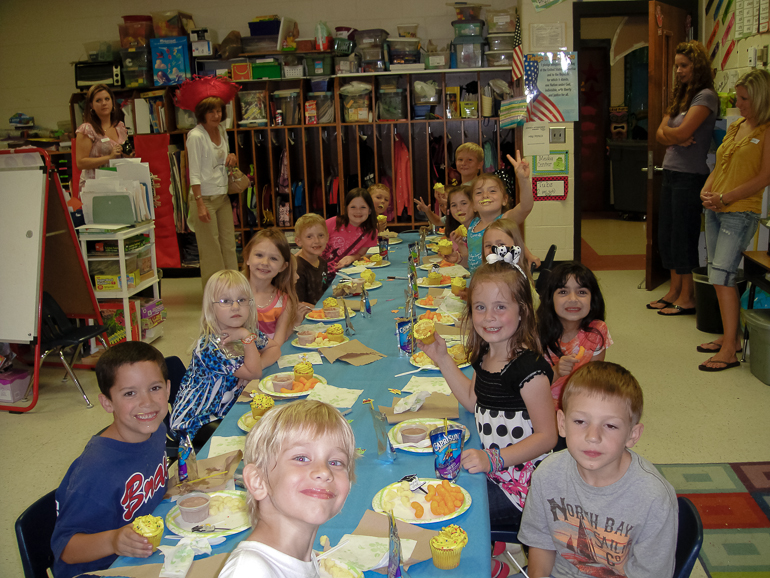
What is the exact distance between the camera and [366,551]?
1.47 m

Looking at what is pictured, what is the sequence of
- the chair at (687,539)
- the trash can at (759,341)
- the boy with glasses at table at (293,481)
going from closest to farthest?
the boy with glasses at table at (293,481)
the chair at (687,539)
the trash can at (759,341)

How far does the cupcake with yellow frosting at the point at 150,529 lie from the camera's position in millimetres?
1489

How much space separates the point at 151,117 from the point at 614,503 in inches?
281

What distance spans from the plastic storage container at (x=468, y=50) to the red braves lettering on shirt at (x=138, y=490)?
610 cm

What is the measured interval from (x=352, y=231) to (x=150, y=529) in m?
3.66

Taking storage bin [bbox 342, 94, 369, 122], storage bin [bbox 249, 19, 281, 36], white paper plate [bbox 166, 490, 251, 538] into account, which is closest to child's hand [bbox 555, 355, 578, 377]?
white paper plate [bbox 166, 490, 251, 538]

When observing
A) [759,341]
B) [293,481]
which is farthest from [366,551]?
[759,341]

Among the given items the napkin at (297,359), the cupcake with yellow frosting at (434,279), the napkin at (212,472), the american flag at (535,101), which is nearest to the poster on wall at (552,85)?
the american flag at (535,101)

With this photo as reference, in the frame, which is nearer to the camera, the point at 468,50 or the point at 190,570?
the point at 190,570

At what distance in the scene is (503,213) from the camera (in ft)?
13.4

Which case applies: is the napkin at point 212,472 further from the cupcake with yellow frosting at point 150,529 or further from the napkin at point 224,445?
the cupcake with yellow frosting at point 150,529

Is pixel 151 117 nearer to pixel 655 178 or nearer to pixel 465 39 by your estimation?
pixel 465 39

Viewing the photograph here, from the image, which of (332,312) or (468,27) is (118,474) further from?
(468,27)

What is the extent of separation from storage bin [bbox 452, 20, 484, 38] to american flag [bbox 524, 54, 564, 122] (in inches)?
24.7
